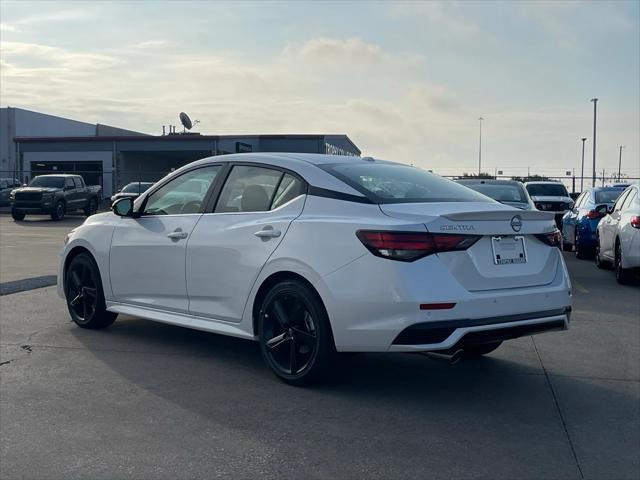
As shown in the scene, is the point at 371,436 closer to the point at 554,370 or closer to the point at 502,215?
the point at 502,215

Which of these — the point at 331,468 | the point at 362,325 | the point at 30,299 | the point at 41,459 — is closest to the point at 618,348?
the point at 362,325

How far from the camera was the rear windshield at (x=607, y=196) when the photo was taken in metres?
17.3

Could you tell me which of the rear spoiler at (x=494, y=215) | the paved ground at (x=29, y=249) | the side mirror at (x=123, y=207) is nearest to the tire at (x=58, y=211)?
the paved ground at (x=29, y=249)

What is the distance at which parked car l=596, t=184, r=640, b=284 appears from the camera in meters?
11.6

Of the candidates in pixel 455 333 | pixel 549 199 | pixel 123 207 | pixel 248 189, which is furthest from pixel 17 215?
pixel 455 333

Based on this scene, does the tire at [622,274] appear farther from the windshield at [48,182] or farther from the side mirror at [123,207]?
the windshield at [48,182]

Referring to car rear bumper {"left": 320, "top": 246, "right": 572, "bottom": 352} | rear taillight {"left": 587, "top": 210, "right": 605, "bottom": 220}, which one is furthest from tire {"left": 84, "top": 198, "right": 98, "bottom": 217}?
car rear bumper {"left": 320, "top": 246, "right": 572, "bottom": 352}

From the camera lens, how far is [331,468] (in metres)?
4.34

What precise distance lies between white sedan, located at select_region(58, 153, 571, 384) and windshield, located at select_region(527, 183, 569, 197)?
61.1 ft

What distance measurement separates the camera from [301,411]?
17.3 ft

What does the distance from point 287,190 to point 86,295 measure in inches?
107

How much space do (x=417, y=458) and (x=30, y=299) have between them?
20.6ft

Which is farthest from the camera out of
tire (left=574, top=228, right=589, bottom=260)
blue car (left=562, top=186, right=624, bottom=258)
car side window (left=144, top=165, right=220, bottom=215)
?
tire (left=574, top=228, right=589, bottom=260)

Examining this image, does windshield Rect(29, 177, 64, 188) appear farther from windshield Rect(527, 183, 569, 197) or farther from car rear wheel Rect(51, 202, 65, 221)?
windshield Rect(527, 183, 569, 197)
